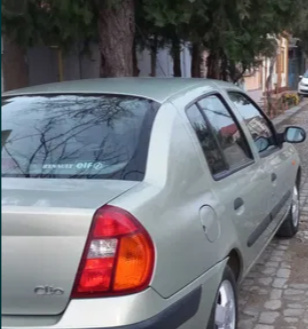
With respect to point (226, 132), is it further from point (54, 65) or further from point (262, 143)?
point (54, 65)

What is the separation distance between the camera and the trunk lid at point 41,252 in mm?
2621

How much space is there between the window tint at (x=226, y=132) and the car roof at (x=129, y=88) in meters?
0.14

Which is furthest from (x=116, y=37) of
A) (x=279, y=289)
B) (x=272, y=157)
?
(x=279, y=289)

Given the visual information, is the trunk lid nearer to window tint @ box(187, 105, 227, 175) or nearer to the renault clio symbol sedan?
→ the renault clio symbol sedan

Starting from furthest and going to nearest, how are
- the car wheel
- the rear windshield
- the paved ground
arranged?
the car wheel
the paved ground
the rear windshield

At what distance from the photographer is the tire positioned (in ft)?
11.0

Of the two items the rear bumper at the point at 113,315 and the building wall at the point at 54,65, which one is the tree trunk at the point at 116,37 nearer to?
the building wall at the point at 54,65

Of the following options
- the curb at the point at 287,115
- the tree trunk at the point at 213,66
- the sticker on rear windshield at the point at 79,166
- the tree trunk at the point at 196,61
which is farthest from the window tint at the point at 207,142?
the curb at the point at 287,115

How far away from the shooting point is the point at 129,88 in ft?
12.5

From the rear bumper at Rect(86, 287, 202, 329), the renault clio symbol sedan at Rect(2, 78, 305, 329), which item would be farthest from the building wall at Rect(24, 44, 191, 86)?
the rear bumper at Rect(86, 287, 202, 329)

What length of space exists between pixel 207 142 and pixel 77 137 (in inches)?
31.6

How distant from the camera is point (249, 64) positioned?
895 centimetres

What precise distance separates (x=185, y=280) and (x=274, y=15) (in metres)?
5.81

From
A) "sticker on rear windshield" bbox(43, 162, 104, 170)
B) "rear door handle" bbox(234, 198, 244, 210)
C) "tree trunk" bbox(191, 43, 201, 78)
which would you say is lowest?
"rear door handle" bbox(234, 198, 244, 210)
